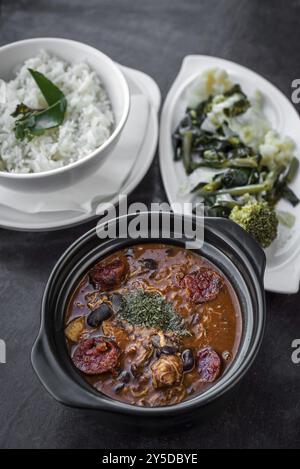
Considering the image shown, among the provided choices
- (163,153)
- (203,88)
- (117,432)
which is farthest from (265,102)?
(117,432)

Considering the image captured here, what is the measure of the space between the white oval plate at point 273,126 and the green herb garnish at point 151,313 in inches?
17.7


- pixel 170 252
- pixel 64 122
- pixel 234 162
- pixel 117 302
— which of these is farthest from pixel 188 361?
pixel 64 122

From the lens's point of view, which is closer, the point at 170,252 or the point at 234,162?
the point at 170,252

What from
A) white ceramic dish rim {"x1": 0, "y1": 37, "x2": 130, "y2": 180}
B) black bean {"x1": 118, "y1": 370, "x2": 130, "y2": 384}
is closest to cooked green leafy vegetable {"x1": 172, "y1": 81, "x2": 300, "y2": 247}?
white ceramic dish rim {"x1": 0, "y1": 37, "x2": 130, "y2": 180}

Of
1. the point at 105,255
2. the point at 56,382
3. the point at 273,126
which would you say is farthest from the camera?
the point at 273,126

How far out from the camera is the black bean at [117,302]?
7.11ft

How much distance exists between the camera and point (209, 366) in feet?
6.73

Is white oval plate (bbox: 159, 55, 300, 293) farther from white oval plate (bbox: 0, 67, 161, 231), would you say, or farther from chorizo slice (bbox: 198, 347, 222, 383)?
chorizo slice (bbox: 198, 347, 222, 383)

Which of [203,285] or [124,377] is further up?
[203,285]

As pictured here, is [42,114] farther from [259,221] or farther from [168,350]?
[168,350]

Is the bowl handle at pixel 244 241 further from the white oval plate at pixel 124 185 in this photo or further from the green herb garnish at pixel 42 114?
the green herb garnish at pixel 42 114

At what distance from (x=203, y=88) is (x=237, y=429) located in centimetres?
154

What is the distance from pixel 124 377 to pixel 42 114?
1.20 m

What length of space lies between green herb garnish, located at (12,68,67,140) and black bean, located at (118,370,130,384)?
3.62 ft
